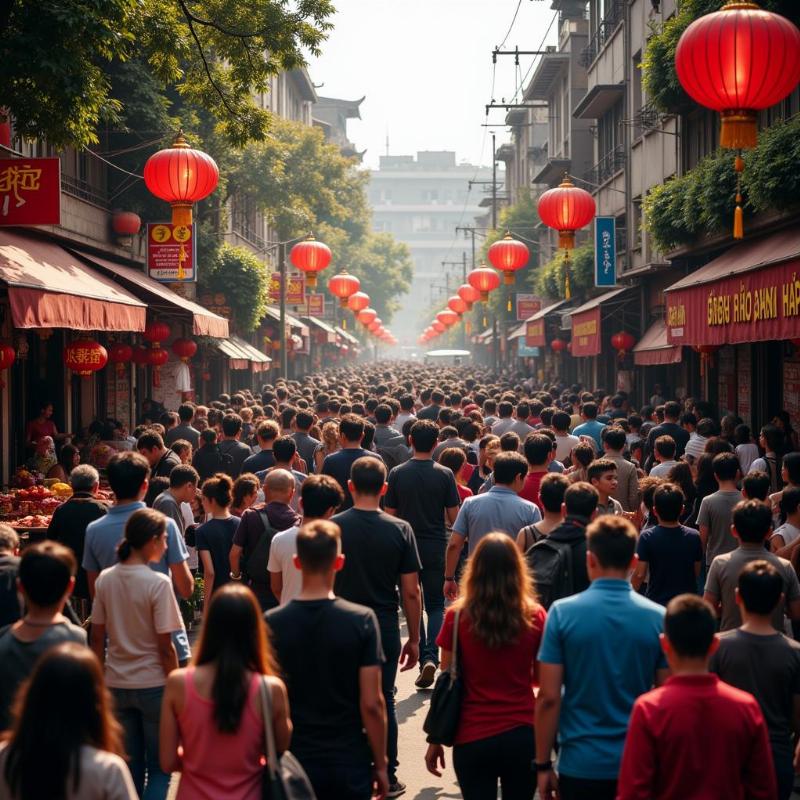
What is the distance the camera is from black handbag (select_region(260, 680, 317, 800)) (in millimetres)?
3941

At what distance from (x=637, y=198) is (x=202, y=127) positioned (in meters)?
9.73

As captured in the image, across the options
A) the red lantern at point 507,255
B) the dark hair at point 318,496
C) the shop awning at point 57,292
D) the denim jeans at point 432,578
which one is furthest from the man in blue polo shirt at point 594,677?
the red lantern at point 507,255

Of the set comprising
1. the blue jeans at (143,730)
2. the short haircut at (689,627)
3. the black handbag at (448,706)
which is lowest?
the blue jeans at (143,730)

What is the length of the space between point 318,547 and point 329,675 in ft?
1.56

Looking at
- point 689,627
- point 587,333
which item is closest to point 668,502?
point 689,627

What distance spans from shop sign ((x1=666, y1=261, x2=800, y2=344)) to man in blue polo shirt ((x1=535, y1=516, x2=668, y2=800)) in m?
8.35

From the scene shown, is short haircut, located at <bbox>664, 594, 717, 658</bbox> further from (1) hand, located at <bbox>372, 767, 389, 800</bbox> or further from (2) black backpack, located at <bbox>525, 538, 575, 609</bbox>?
(2) black backpack, located at <bbox>525, 538, 575, 609</bbox>

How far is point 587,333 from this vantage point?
88.1 feet

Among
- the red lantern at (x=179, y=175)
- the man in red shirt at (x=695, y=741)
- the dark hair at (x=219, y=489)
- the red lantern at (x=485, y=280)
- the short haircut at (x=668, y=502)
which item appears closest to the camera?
the man in red shirt at (x=695, y=741)

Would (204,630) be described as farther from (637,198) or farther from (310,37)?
(637,198)

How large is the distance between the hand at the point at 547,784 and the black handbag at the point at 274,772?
111 centimetres

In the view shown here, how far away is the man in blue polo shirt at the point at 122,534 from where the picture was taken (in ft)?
20.9

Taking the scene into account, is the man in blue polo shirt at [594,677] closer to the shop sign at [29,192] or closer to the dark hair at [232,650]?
the dark hair at [232,650]

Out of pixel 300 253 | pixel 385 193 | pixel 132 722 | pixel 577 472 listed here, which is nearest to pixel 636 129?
pixel 300 253
